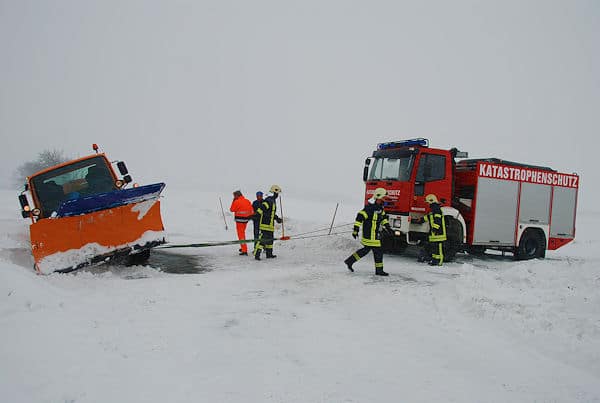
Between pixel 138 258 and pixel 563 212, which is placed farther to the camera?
pixel 563 212

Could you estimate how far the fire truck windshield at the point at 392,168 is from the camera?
33.7ft

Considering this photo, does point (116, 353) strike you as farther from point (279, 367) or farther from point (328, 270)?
point (328, 270)

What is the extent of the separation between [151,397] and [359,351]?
6.71 ft

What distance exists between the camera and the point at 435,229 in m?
9.78

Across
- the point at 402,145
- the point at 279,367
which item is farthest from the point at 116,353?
the point at 402,145

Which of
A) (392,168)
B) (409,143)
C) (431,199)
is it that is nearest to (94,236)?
(392,168)

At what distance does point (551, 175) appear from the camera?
12.5 metres

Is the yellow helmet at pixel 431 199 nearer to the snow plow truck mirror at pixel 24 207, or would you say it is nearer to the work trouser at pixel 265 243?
Answer: the work trouser at pixel 265 243

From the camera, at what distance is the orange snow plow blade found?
690cm

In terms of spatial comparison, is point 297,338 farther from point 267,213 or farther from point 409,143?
point 409,143

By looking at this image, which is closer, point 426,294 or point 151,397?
point 151,397

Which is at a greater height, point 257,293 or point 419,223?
point 419,223

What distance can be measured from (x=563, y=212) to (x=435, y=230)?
5918mm

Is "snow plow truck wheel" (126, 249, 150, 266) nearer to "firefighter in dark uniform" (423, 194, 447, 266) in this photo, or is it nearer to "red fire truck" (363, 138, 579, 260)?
"red fire truck" (363, 138, 579, 260)
